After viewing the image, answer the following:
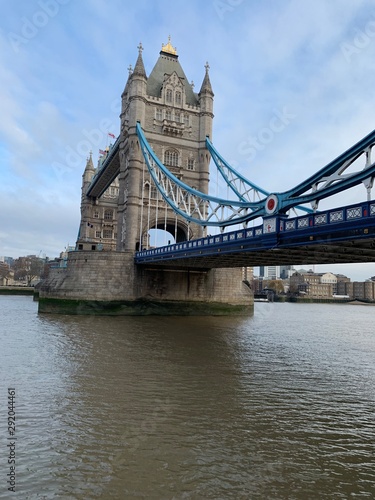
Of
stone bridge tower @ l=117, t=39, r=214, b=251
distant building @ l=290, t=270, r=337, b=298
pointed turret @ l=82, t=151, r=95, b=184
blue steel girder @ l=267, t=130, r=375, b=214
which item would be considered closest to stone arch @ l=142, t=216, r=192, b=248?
stone bridge tower @ l=117, t=39, r=214, b=251

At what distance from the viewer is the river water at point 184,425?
15.8 ft

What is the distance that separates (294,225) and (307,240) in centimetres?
74

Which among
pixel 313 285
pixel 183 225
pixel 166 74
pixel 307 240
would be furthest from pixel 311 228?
pixel 313 285

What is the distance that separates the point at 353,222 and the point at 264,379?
5.22 meters

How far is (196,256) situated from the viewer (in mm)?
22219

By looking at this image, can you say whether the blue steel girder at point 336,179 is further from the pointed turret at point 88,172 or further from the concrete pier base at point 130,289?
the pointed turret at point 88,172

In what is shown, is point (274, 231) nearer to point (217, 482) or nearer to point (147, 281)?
point (217, 482)

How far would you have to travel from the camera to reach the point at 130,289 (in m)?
29.5

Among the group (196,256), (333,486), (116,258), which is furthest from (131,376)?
(116,258)

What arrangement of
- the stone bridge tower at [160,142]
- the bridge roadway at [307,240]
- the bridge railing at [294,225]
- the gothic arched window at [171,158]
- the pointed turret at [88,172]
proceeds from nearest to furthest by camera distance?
the bridge railing at [294,225], the bridge roadway at [307,240], the stone bridge tower at [160,142], the gothic arched window at [171,158], the pointed turret at [88,172]

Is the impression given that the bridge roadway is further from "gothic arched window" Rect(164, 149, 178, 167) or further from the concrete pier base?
"gothic arched window" Rect(164, 149, 178, 167)

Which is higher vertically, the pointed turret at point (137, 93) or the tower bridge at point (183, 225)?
the pointed turret at point (137, 93)

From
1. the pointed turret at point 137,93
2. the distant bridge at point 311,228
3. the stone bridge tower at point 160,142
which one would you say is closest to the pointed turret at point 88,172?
the stone bridge tower at point 160,142

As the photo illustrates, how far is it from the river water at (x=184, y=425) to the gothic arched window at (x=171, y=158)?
26.4 m
